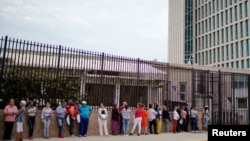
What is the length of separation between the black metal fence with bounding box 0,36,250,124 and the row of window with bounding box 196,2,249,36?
49.0 metres

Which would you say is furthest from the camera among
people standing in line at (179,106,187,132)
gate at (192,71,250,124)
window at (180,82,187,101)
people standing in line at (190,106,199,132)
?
gate at (192,71,250,124)

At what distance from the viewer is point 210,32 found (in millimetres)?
72312

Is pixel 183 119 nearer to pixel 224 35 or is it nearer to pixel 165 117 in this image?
pixel 165 117

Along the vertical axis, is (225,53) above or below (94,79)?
above

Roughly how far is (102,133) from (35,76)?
14.1 feet

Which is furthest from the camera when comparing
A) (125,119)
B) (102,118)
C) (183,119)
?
(183,119)

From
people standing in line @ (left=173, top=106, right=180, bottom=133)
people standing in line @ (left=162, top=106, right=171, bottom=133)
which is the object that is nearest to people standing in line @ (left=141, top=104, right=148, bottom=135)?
people standing in line @ (left=162, top=106, right=171, bottom=133)

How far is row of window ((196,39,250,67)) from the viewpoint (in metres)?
61.4

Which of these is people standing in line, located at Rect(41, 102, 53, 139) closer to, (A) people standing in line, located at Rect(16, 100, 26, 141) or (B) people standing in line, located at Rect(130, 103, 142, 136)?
(A) people standing in line, located at Rect(16, 100, 26, 141)

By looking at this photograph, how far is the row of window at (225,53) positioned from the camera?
201 feet

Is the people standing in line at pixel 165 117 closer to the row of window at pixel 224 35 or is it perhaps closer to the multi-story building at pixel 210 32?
the multi-story building at pixel 210 32

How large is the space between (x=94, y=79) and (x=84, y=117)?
1945 millimetres

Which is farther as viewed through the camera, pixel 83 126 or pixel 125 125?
pixel 125 125

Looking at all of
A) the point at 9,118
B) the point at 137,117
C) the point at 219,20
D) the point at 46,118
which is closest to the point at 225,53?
the point at 219,20
